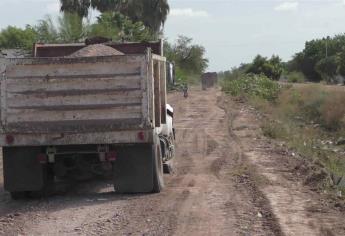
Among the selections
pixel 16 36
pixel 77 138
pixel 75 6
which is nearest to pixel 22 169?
pixel 77 138

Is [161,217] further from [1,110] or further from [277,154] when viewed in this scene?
[277,154]

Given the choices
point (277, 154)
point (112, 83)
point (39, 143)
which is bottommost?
point (277, 154)

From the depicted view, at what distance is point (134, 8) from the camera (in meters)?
59.8

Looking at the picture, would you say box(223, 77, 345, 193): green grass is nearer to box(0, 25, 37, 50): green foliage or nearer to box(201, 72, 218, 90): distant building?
box(201, 72, 218, 90): distant building

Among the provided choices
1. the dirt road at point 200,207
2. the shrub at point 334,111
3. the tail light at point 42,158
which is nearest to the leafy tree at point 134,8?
the shrub at point 334,111

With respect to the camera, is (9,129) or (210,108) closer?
(9,129)

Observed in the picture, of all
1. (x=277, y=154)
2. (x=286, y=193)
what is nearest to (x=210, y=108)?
(x=277, y=154)

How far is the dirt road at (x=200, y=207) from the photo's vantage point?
26.5ft

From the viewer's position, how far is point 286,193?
1052cm

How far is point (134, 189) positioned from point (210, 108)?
82.5ft

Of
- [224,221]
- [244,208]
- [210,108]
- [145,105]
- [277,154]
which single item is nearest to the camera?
[224,221]

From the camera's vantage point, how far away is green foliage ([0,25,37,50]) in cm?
4849

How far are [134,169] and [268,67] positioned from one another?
8115 centimetres

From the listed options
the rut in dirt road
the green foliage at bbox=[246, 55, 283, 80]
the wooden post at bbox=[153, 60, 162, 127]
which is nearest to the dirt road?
the rut in dirt road
